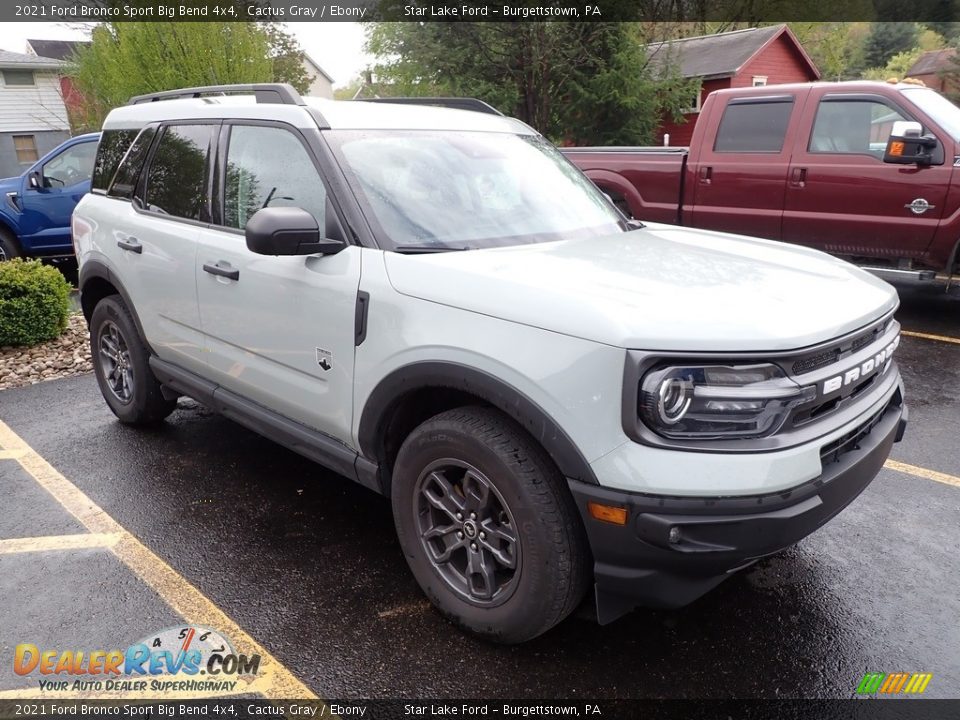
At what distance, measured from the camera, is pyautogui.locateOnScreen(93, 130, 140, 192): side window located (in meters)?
4.52

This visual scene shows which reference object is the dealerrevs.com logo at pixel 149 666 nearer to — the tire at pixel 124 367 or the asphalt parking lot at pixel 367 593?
the asphalt parking lot at pixel 367 593

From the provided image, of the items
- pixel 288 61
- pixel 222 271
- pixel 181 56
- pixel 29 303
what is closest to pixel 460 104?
pixel 222 271

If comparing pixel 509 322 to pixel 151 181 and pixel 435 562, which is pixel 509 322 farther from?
pixel 151 181

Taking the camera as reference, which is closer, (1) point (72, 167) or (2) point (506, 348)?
(2) point (506, 348)

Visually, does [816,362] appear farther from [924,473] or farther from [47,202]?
[47,202]

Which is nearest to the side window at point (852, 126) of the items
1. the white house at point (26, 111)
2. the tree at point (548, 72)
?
the tree at point (548, 72)

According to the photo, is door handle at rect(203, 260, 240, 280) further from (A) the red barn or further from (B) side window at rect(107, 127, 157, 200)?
(A) the red barn

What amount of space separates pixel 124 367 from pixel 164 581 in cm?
206

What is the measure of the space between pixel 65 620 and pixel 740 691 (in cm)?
253

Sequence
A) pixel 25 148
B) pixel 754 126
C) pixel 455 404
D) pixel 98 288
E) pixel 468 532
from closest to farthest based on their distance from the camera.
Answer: pixel 468 532
pixel 455 404
pixel 98 288
pixel 754 126
pixel 25 148

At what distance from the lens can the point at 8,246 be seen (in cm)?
995

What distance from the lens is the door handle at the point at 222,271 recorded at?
339 cm

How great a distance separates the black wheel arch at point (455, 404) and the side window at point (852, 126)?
6.02 meters

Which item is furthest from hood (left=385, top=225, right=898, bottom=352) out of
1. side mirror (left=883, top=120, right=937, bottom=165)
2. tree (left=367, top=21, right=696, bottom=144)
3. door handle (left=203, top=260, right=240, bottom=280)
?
tree (left=367, top=21, right=696, bottom=144)
